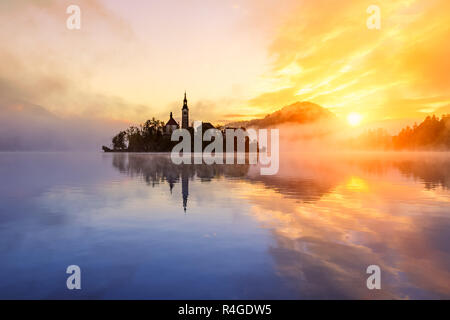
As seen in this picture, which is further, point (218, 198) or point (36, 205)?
point (218, 198)

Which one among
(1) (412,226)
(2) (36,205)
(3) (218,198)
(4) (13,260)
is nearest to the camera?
A: (4) (13,260)

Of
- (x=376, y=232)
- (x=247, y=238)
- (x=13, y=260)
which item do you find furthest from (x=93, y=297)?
(x=376, y=232)

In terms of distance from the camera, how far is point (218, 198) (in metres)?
24.3

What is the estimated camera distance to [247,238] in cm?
1316

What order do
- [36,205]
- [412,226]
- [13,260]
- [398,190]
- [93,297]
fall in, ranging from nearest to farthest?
1. [93,297]
2. [13,260]
3. [412,226]
4. [36,205]
5. [398,190]

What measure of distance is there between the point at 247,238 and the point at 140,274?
539 cm

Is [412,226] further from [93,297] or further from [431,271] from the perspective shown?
[93,297]

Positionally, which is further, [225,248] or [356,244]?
[356,244]
